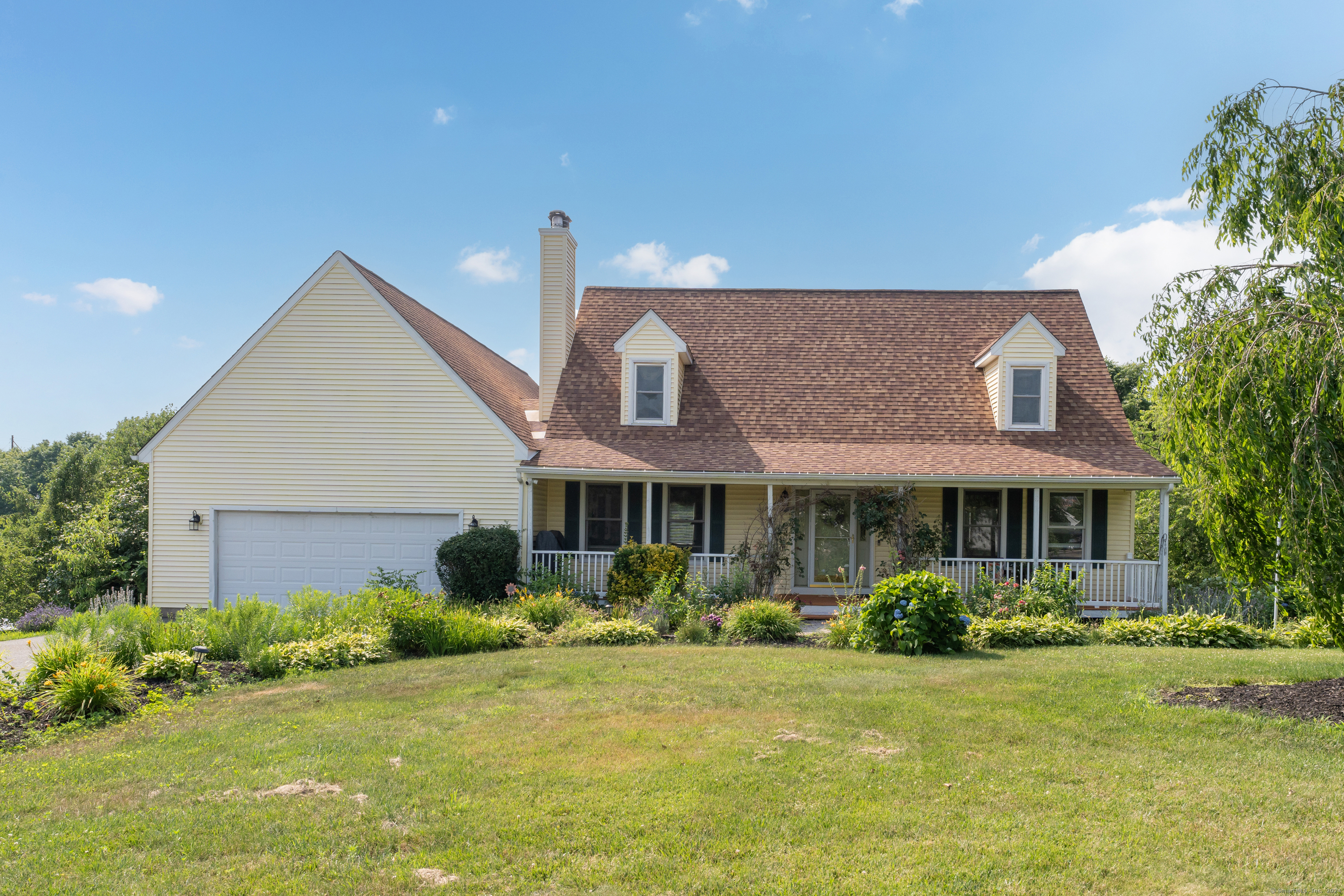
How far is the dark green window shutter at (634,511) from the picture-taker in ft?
51.2

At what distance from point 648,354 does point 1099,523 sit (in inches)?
379

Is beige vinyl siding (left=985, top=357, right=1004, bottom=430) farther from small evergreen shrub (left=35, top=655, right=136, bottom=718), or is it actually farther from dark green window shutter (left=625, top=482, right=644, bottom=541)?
small evergreen shrub (left=35, top=655, right=136, bottom=718)

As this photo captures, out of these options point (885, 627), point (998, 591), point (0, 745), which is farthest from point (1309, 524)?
point (0, 745)

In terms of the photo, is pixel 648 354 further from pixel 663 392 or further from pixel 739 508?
pixel 739 508

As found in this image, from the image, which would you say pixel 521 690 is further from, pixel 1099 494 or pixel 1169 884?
pixel 1099 494

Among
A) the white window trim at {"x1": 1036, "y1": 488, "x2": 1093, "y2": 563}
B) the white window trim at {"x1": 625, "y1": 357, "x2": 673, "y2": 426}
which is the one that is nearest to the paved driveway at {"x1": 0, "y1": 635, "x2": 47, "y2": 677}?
the white window trim at {"x1": 625, "y1": 357, "x2": 673, "y2": 426}

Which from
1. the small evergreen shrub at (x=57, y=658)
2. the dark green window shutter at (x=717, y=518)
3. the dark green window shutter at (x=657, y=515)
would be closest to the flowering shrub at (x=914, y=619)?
the dark green window shutter at (x=717, y=518)

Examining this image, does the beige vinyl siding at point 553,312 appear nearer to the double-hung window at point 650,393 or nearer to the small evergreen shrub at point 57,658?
the double-hung window at point 650,393

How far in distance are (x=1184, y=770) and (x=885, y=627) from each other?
16.2ft

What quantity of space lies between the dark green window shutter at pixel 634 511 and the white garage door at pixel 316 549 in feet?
10.8

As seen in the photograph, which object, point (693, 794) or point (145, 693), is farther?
point (145, 693)

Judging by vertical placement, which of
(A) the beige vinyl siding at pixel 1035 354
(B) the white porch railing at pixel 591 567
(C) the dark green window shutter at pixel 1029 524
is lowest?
(B) the white porch railing at pixel 591 567

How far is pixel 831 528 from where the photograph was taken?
1595 centimetres

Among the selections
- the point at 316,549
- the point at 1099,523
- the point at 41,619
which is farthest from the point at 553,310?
the point at 41,619
